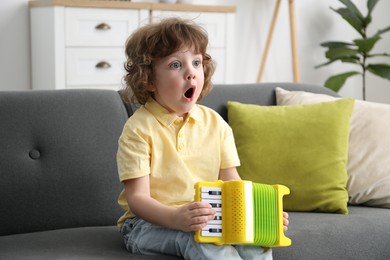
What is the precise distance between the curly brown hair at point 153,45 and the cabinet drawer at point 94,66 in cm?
201

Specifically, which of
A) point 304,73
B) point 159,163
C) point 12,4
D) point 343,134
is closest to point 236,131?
point 343,134

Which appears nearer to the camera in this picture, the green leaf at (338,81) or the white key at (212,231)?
the white key at (212,231)

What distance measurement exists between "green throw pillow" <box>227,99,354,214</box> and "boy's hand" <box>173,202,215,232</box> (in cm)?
69

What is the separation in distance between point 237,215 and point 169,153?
31cm

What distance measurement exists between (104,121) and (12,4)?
7.46 ft

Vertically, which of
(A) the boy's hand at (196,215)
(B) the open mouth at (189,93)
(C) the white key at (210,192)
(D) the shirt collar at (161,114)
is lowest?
(A) the boy's hand at (196,215)

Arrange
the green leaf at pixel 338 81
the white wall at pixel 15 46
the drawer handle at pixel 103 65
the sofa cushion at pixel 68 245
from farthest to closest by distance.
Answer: the green leaf at pixel 338 81
the white wall at pixel 15 46
the drawer handle at pixel 103 65
the sofa cushion at pixel 68 245

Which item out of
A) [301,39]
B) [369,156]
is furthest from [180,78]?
[301,39]

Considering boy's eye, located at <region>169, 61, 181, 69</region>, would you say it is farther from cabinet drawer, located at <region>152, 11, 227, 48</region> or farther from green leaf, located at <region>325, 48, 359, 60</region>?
green leaf, located at <region>325, 48, 359, 60</region>

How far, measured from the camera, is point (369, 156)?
8.48 ft

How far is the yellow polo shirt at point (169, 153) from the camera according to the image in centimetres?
201

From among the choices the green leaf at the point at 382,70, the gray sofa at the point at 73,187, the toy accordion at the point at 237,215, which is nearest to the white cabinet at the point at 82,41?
the green leaf at the point at 382,70

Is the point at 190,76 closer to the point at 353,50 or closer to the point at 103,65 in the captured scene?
the point at 103,65

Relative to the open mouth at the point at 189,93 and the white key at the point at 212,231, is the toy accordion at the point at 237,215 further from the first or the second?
the open mouth at the point at 189,93
